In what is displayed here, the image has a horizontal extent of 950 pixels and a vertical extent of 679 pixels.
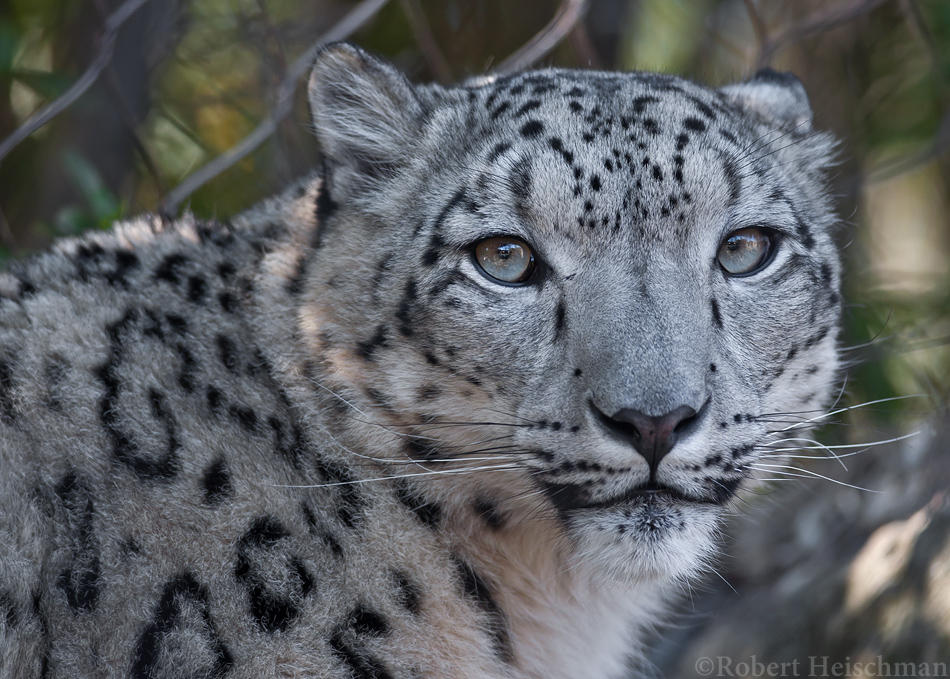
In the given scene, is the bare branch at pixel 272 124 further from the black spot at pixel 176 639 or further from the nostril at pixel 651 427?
the nostril at pixel 651 427

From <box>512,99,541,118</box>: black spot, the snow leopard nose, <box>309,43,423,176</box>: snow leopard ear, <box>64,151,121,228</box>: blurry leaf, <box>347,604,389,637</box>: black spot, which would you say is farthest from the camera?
<box>64,151,121,228</box>: blurry leaf

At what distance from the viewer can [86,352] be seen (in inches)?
101

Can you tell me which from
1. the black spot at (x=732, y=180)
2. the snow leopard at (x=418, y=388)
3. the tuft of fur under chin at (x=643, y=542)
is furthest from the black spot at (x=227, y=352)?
the black spot at (x=732, y=180)

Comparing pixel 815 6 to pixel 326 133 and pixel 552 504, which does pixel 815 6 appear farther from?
pixel 552 504

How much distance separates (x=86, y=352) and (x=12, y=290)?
13.9 inches

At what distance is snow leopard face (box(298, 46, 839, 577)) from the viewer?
2.30 metres

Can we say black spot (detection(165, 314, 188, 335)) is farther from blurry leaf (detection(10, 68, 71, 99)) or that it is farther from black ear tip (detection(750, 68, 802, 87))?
blurry leaf (detection(10, 68, 71, 99))

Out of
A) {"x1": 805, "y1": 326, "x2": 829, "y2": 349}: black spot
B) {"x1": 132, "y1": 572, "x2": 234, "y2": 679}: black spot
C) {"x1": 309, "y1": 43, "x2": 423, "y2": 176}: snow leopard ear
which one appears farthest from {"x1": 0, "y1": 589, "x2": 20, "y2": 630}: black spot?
{"x1": 805, "y1": 326, "x2": 829, "y2": 349}: black spot

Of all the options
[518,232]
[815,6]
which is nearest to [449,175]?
[518,232]

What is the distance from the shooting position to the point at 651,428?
7.06ft

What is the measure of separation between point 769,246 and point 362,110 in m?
1.11

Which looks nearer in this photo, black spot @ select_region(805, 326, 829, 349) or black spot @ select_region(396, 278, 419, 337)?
black spot @ select_region(396, 278, 419, 337)

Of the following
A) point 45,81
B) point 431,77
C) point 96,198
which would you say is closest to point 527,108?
point 96,198

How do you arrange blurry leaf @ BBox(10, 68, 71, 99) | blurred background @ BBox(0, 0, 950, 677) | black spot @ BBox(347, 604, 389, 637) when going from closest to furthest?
black spot @ BBox(347, 604, 389, 637) < blurred background @ BBox(0, 0, 950, 677) < blurry leaf @ BBox(10, 68, 71, 99)
